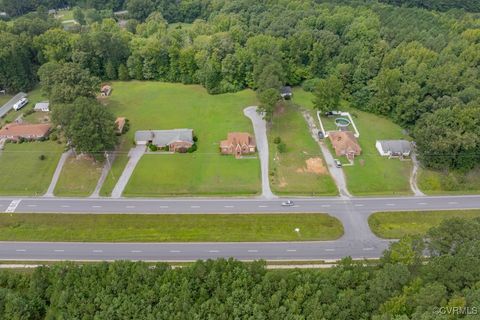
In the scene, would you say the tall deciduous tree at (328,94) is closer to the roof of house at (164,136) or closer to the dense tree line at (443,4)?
the roof of house at (164,136)

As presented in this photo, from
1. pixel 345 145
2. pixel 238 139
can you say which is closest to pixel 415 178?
pixel 345 145

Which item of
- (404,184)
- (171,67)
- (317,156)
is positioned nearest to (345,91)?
(317,156)

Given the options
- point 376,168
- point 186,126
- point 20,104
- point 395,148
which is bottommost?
point 376,168

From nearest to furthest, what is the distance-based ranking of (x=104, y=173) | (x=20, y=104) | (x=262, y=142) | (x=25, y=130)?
(x=104, y=173) < (x=262, y=142) < (x=25, y=130) < (x=20, y=104)

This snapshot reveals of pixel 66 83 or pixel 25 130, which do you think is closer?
pixel 25 130

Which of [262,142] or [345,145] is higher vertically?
[345,145]

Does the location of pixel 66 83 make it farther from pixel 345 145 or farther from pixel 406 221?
pixel 406 221

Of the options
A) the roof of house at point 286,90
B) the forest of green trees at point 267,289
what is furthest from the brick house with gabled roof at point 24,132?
the roof of house at point 286,90

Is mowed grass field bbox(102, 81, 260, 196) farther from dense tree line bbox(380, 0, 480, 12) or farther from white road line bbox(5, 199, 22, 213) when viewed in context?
dense tree line bbox(380, 0, 480, 12)
